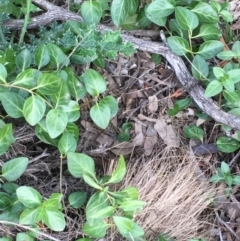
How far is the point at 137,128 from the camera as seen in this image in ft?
5.97

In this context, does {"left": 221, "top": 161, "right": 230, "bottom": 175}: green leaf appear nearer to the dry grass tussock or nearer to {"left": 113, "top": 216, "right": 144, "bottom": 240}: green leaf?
the dry grass tussock

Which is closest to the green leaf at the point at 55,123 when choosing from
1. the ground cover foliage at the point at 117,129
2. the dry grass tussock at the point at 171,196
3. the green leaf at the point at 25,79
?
the ground cover foliage at the point at 117,129

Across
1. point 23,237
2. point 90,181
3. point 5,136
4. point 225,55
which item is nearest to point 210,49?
point 225,55

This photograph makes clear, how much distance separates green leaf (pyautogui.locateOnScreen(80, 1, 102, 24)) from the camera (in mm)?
1641

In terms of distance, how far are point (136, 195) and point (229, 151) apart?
45 cm

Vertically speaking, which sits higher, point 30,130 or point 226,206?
point 30,130

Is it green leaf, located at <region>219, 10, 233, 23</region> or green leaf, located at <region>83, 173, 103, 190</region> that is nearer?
green leaf, located at <region>83, 173, 103, 190</region>

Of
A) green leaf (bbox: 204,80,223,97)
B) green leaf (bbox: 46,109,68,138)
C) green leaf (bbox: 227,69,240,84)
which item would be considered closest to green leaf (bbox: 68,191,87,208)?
green leaf (bbox: 46,109,68,138)

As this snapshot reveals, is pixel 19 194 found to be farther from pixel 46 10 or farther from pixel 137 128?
pixel 46 10

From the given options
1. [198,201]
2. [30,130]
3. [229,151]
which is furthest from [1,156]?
[229,151]

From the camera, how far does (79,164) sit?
152cm

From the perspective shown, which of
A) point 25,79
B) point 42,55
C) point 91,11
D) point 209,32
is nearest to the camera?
point 25,79

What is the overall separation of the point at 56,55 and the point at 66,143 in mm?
288

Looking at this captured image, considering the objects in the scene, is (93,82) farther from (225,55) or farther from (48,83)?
(225,55)
